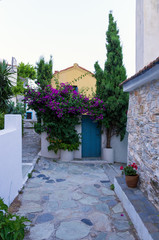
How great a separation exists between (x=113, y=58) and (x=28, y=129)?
10487 mm

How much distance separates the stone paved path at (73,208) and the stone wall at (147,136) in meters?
0.77

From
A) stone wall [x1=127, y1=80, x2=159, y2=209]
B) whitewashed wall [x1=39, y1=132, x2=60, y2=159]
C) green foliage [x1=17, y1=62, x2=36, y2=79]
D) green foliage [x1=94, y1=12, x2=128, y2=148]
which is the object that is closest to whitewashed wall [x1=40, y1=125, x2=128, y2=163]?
whitewashed wall [x1=39, y1=132, x2=60, y2=159]

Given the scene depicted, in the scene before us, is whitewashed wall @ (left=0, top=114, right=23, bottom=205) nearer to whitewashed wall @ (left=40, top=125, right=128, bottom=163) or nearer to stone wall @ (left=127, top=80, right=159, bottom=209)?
stone wall @ (left=127, top=80, right=159, bottom=209)

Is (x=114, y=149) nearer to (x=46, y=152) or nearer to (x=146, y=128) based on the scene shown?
(x=46, y=152)

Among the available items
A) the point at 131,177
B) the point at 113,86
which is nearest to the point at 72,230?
the point at 131,177

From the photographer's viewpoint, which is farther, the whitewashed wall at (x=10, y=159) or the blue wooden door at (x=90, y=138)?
the blue wooden door at (x=90, y=138)

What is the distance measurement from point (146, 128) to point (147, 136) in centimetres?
16

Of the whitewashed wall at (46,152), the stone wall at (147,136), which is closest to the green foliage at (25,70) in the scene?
the whitewashed wall at (46,152)

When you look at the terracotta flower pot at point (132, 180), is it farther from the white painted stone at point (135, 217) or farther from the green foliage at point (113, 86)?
the green foliage at point (113, 86)

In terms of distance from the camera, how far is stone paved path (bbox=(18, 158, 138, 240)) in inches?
116

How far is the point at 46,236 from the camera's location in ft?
9.36

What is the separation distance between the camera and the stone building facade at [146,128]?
3.15 m

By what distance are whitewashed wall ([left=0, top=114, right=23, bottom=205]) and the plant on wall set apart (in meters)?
3.03

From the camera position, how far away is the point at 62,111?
7363 mm
